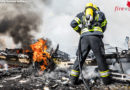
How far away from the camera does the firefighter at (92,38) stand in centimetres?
318

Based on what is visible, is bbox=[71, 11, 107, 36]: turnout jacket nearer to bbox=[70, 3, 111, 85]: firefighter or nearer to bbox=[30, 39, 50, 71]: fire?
bbox=[70, 3, 111, 85]: firefighter

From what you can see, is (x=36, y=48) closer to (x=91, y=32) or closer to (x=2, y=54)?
(x=91, y=32)

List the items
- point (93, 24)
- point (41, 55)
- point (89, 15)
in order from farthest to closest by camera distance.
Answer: point (41, 55) → point (93, 24) → point (89, 15)

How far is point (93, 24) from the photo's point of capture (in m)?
3.34

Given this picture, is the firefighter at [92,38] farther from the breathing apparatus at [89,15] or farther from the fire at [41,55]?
the fire at [41,55]

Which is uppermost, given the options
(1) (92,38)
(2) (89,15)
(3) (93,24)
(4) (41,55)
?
(2) (89,15)

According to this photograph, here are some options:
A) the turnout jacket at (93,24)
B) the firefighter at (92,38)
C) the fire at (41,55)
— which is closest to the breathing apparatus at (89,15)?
the firefighter at (92,38)

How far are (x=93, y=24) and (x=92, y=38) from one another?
0.44m

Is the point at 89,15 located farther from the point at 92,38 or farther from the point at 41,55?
the point at 41,55

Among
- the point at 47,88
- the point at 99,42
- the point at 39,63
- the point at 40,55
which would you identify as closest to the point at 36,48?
the point at 40,55

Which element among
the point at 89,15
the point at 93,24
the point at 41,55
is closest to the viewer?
the point at 89,15

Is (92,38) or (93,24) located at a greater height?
(93,24)

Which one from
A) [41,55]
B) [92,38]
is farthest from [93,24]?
[41,55]

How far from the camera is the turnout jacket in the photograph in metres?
3.32
